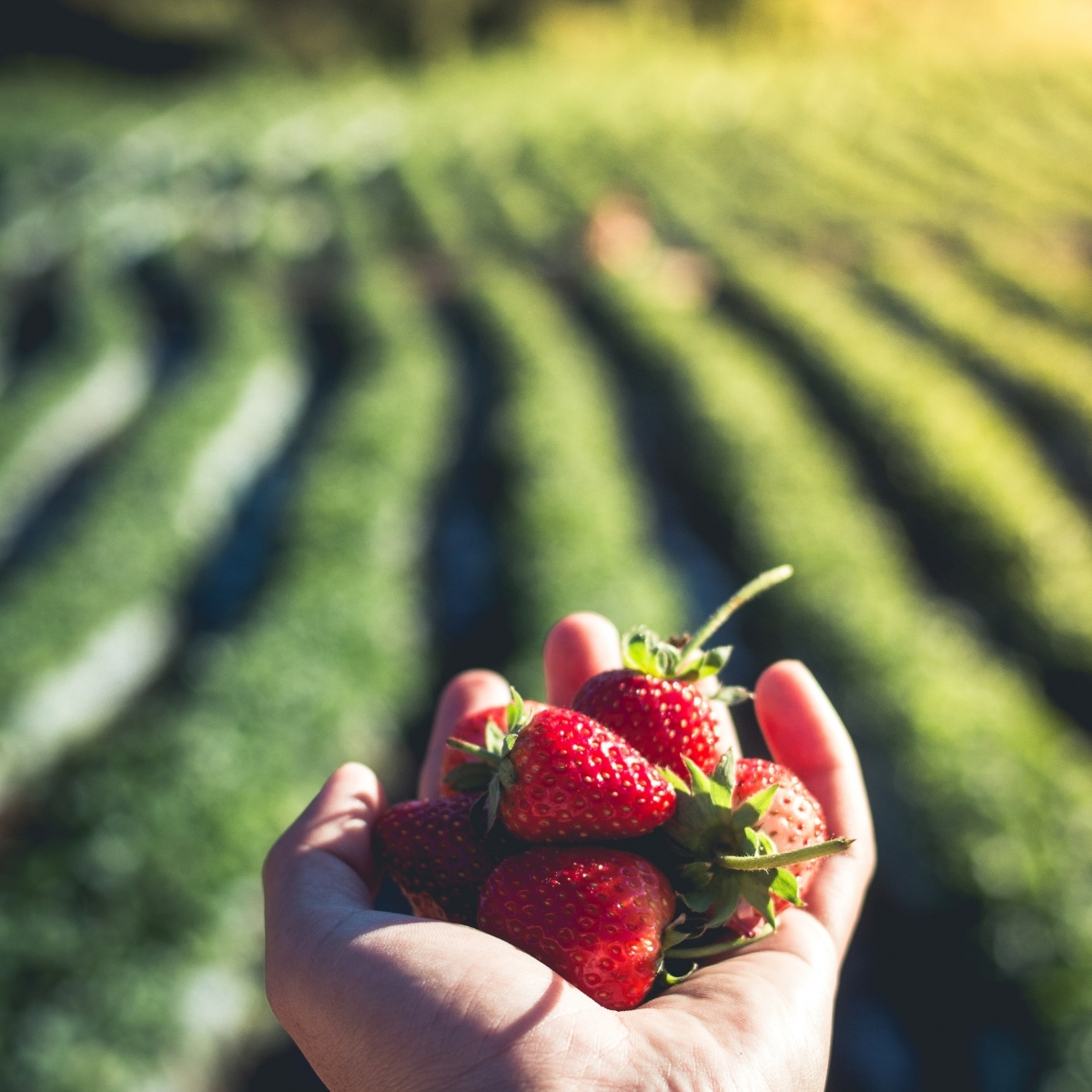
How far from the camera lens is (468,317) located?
41.1ft

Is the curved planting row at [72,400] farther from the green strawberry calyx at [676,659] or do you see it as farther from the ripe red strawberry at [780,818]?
the ripe red strawberry at [780,818]

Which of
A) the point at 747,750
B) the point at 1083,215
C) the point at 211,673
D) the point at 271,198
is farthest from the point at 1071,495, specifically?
the point at 271,198

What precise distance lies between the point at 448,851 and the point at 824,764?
0.89 m

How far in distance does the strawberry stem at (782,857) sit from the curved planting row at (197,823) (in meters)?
2.87

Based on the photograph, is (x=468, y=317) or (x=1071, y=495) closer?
(x=1071, y=495)

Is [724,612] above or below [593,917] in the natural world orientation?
above

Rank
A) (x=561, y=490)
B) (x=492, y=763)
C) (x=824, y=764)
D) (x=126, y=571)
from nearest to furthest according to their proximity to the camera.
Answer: (x=492, y=763) < (x=824, y=764) < (x=126, y=571) < (x=561, y=490)

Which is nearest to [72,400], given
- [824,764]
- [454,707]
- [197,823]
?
[197,823]

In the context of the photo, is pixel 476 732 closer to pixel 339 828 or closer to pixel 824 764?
pixel 339 828

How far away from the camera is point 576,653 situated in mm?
2418

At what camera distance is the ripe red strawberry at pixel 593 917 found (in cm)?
164

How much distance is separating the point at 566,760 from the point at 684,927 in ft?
1.26

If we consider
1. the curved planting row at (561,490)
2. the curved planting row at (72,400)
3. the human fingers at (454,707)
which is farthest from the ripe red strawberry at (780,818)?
the curved planting row at (72,400)

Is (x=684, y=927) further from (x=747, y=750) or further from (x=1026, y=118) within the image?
(x=1026, y=118)
